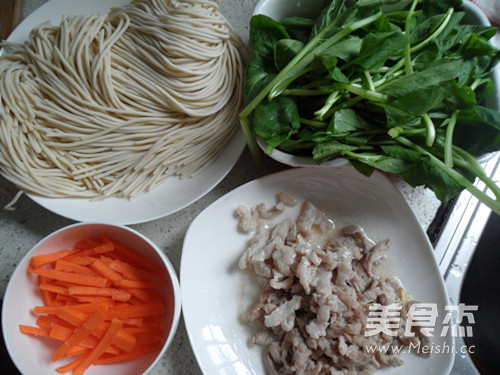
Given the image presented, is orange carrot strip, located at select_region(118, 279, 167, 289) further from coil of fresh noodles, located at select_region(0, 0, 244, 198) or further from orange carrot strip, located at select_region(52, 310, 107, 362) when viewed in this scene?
coil of fresh noodles, located at select_region(0, 0, 244, 198)

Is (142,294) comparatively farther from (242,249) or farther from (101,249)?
(242,249)

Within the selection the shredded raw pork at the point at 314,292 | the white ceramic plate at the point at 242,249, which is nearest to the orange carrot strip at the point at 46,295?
the white ceramic plate at the point at 242,249

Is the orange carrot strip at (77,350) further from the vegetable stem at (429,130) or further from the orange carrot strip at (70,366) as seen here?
the vegetable stem at (429,130)

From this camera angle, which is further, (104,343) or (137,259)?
(137,259)

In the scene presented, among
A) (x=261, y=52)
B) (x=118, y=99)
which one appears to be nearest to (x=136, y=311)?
(x=118, y=99)

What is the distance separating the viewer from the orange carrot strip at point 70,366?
3.86 feet

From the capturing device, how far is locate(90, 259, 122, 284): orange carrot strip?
1207mm

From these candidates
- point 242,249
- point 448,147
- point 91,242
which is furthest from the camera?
point 242,249

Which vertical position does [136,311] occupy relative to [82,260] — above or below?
below

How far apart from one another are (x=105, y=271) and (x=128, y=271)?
Result: 7 centimetres

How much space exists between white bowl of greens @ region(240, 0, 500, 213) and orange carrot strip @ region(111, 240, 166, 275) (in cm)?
54

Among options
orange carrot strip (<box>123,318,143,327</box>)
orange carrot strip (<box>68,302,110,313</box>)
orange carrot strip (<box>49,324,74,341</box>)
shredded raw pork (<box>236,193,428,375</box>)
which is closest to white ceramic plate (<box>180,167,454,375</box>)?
shredded raw pork (<box>236,193,428,375</box>)

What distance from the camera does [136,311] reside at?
1.22 m

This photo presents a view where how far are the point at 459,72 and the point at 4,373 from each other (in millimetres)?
1731
